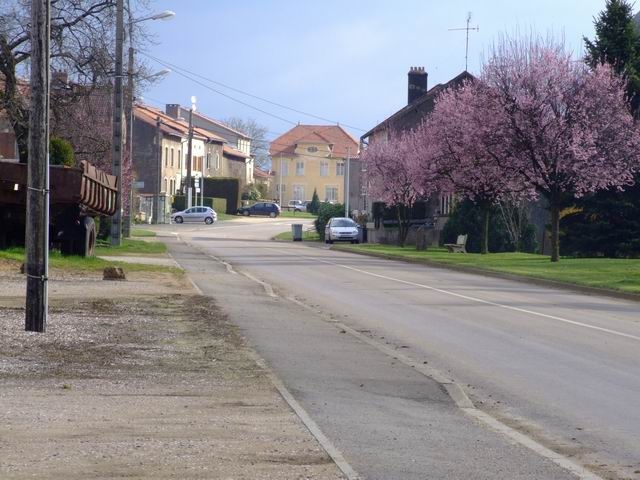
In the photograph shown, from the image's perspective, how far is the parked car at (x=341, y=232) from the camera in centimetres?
5900

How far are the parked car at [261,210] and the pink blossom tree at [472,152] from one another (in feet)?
183

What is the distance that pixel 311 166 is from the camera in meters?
136

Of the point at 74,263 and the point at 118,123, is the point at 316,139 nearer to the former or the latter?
the point at 118,123

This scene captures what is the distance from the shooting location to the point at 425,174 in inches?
1786

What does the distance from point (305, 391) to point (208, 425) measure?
6.88 feet

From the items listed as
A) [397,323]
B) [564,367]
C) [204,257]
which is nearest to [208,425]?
[564,367]

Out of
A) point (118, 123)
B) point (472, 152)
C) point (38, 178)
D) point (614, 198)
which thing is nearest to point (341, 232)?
point (614, 198)

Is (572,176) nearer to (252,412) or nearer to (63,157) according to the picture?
(63,157)

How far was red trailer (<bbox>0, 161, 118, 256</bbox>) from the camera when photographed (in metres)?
25.1

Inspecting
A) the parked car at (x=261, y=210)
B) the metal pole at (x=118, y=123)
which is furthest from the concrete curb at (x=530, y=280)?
the parked car at (x=261, y=210)

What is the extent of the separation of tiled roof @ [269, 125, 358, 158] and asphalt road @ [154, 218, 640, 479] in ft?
362

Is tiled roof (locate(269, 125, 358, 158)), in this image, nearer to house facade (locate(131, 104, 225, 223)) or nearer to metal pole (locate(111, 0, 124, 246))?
house facade (locate(131, 104, 225, 223))

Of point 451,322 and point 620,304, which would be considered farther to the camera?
point 620,304

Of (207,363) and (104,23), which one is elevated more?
(104,23)
